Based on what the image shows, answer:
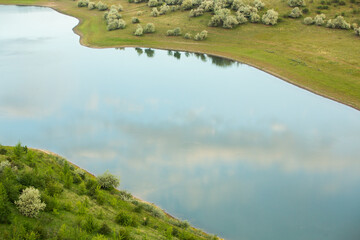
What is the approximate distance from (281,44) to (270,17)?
46.3 feet

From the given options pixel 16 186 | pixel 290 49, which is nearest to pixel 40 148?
pixel 16 186

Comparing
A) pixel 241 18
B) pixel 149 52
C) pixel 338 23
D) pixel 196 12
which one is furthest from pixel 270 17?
pixel 149 52

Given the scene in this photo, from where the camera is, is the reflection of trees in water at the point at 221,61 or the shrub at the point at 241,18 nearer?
the reflection of trees in water at the point at 221,61

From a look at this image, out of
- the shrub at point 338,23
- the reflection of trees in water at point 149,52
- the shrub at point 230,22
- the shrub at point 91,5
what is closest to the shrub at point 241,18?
the shrub at point 230,22

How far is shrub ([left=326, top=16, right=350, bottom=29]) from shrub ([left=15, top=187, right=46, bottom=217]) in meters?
87.5

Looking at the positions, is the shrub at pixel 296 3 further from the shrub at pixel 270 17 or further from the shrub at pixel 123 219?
the shrub at pixel 123 219

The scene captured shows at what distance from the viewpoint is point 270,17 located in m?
90.4

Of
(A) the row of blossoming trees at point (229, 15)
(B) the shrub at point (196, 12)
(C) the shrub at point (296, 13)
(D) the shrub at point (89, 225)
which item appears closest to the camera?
(D) the shrub at point (89, 225)

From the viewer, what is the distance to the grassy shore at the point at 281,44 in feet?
205

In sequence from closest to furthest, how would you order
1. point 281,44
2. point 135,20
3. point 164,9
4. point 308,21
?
point 281,44 → point 308,21 → point 135,20 → point 164,9

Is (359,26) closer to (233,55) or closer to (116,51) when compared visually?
(233,55)

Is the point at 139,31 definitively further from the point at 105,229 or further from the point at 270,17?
the point at 105,229

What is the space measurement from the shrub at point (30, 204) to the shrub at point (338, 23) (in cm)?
8752

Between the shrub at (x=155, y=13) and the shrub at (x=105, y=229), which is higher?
the shrub at (x=155, y=13)
